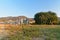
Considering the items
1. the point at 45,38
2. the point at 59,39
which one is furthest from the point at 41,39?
the point at 59,39

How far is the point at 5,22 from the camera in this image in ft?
41.6

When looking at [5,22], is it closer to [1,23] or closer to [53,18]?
[1,23]

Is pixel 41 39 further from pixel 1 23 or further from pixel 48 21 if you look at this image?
pixel 48 21

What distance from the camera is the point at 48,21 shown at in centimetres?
2269

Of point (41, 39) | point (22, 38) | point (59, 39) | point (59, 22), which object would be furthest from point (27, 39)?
point (59, 22)

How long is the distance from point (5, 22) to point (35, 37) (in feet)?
18.1

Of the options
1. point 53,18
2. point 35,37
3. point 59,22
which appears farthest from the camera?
point 53,18

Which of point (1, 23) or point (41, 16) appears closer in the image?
point (1, 23)

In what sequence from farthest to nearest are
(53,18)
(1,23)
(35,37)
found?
(53,18) → (1,23) → (35,37)

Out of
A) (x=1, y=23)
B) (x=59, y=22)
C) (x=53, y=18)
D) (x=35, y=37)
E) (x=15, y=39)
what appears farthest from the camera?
(x=53, y=18)

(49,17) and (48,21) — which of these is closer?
(48,21)

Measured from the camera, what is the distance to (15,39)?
6.61 meters

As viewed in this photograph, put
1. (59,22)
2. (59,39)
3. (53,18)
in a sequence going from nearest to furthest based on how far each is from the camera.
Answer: (59,39) < (59,22) < (53,18)

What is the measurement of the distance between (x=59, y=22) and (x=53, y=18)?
7.73 ft
